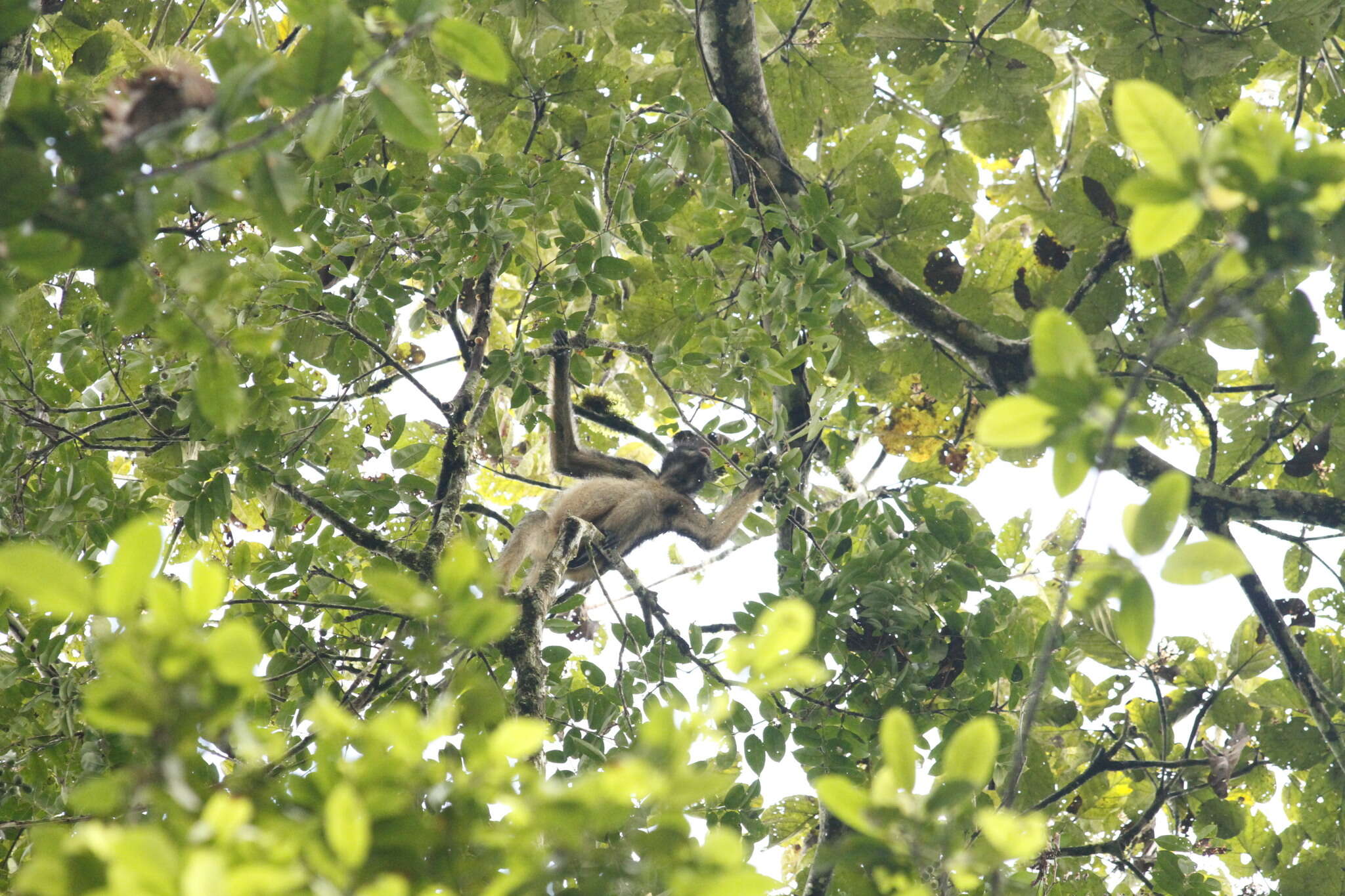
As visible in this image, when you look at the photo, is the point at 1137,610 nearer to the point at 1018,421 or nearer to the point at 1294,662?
the point at 1018,421

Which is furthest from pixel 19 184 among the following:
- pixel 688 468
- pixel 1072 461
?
pixel 688 468

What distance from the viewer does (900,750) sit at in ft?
3.92

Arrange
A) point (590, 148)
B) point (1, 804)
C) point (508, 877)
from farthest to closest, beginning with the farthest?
point (590, 148), point (1, 804), point (508, 877)

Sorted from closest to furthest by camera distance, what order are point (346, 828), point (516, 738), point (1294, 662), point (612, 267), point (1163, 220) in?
point (346, 828) → point (516, 738) → point (1163, 220) → point (612, 267) → point (1294, 662)

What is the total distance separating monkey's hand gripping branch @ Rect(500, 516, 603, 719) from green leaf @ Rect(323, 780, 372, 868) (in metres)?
1.85

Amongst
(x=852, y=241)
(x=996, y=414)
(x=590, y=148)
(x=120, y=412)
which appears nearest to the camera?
(x=996, y=414)

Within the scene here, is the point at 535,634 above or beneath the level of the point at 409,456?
beneath

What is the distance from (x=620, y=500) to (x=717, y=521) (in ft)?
2.49

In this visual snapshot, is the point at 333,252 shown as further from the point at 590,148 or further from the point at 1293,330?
the point at 1293,330

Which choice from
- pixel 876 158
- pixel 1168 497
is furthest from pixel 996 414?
pixel 876 158

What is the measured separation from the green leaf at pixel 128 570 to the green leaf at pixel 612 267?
2.51 m

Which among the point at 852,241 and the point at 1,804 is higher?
the point at 852,241

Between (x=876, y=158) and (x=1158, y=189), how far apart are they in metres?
3.54

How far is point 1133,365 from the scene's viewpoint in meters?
4.38
